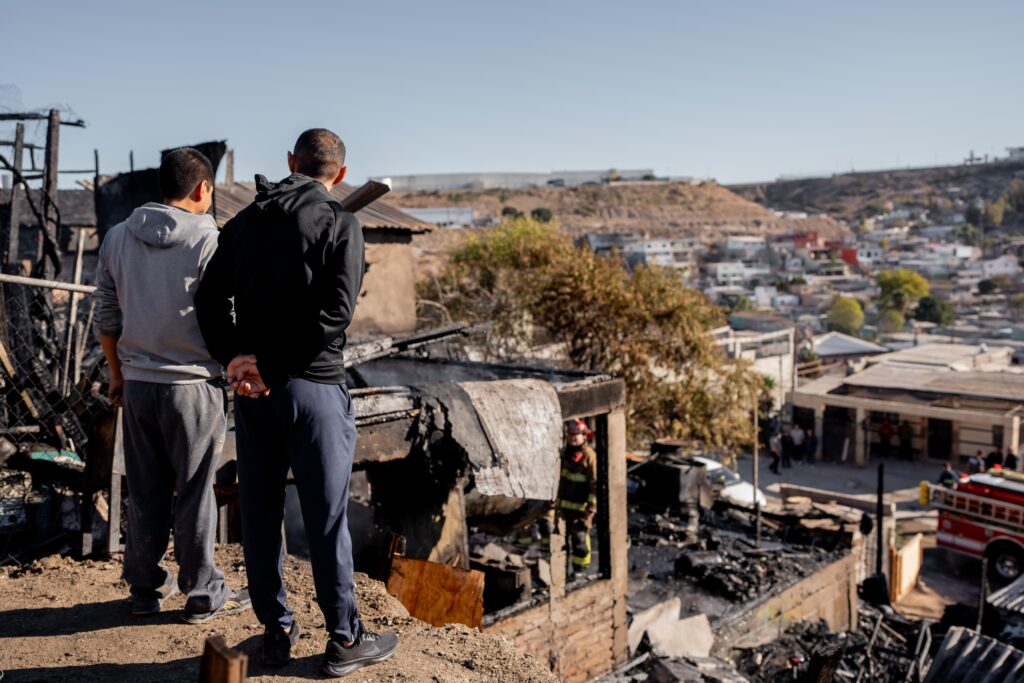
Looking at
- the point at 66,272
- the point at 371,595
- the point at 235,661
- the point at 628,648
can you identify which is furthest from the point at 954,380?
the point at 235,661

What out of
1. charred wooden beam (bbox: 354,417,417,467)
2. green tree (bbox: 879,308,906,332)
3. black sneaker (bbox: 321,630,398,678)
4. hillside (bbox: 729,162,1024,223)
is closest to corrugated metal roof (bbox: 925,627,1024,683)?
charred wooden beam (bbox: 354,417,417,467)

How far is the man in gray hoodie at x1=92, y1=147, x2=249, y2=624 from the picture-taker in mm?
3434

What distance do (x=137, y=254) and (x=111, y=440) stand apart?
1.48 m

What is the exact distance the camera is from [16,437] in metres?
5.63

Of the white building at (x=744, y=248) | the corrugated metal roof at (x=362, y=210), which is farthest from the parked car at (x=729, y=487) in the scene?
the white building at (x=744, y=248)

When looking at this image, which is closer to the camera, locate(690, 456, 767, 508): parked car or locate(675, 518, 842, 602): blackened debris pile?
locate(675, 518, 842, 602): blackened debris pile

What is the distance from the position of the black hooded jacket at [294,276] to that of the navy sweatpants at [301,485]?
0.11 metres

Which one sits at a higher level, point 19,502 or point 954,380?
point 19,502

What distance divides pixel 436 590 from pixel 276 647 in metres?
2.54

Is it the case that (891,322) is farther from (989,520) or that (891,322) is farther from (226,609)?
(226,609)

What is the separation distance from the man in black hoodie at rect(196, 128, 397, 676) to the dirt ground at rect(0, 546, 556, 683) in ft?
0.81

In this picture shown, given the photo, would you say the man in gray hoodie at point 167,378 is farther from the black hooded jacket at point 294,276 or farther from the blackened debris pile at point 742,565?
the blackened debris pile at point 742,565

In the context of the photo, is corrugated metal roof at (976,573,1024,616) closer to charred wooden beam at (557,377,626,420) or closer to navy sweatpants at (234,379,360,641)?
charred wooden beam at (557,377,626,420)

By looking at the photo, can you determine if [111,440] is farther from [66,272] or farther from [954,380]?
[954,380]
